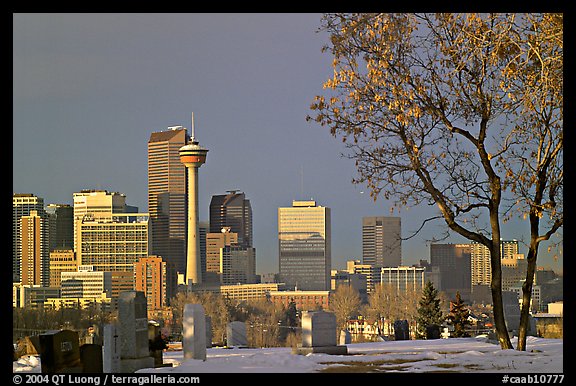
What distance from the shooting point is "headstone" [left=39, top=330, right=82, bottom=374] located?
15.6m

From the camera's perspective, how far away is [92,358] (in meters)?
16.3

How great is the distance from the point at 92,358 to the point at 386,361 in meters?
5.31

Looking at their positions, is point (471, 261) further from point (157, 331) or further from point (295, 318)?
point (157, 331)

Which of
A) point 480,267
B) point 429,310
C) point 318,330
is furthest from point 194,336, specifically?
point 480,267

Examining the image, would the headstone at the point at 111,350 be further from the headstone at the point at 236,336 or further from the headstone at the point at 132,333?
the headstone at the point at 236,336

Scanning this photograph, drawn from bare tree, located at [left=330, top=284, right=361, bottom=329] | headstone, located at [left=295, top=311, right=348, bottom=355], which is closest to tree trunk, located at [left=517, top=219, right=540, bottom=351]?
Result: headstone, located at [left=295, top=311, right=348, bottom=355]

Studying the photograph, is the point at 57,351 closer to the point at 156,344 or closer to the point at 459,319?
the point at 156,344

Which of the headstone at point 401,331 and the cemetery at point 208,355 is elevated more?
the cemetery at point 208,355

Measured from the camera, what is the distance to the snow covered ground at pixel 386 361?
1609 centimetres

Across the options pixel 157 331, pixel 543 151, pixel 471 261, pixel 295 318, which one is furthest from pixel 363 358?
pixel 471 261

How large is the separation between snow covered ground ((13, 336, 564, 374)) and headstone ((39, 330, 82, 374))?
1250 millimetres

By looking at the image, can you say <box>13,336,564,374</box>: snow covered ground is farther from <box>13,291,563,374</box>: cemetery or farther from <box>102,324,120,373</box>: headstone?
<box>102,324,120,373</box>: headstone

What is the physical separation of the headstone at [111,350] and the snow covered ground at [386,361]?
44cm

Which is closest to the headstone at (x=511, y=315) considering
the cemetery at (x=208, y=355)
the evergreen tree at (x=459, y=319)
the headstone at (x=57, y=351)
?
the cemetery at (x=208, y=355)
